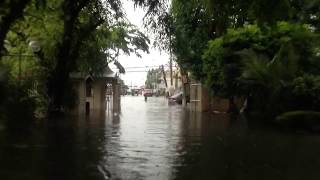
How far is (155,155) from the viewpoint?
13750 millimetres

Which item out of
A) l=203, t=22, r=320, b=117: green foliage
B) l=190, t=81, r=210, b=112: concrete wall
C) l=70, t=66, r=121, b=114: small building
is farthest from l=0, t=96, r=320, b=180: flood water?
l=190, t=81, r=210, b=112: concrete wall

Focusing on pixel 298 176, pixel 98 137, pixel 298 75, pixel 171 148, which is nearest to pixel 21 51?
pixel 98 137

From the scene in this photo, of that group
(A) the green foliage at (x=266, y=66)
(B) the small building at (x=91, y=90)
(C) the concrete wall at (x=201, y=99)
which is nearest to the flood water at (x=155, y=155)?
(A) the green foliage at (x=266, y=66)

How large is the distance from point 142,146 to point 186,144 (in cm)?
151

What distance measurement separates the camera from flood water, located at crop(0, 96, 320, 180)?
35.7 feet

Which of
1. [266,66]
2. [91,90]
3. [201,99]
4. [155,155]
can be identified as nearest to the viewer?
[155,155]

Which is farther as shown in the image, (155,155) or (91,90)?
(91,90)

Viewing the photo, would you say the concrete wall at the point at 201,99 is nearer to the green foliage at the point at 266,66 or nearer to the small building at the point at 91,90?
the small building at the point at 91,90

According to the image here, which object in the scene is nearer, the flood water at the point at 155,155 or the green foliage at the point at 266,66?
the flood water at the point at 155,155

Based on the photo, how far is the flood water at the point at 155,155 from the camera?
428 inches

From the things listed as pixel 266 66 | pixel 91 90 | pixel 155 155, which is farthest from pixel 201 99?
pixel 155 155

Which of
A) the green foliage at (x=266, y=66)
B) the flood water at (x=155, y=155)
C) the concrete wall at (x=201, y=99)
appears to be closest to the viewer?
the flood water at (x=155, y=155)

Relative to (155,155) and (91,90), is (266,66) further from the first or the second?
(91,90)

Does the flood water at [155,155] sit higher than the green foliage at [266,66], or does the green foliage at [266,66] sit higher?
the green foliage at [266,66]
